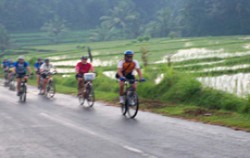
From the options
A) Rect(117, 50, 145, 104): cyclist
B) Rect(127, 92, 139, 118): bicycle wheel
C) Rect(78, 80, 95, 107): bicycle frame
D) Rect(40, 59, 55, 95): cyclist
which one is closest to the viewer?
Rect(127, 92, 139, 118): bicycle wheel

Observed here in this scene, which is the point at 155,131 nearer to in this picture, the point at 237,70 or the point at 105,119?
the point at 105,119

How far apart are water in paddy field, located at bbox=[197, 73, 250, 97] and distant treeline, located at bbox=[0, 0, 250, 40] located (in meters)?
54.6

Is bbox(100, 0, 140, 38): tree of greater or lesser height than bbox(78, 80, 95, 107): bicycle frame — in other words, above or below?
above

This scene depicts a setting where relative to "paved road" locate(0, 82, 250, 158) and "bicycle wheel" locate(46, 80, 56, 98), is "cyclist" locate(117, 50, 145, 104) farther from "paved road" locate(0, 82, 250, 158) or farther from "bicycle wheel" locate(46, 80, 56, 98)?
"bicycle wheel" locate(46, 80, 56, 98)

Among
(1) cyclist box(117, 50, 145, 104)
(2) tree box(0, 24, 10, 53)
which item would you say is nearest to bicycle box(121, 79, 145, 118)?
(1) cyclist box(117, 50, 145, 104)

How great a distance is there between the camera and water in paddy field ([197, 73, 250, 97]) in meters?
14.3

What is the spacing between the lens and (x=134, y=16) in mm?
91812

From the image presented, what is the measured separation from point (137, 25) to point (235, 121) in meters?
83.2

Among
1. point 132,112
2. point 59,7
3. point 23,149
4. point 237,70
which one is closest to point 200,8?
point 59,7

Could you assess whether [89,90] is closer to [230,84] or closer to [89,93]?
[89,93]

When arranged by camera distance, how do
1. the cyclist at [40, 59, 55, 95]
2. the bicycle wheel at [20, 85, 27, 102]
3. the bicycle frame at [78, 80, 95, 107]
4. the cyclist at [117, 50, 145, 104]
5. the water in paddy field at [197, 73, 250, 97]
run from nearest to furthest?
the cyclist at [117, 50, 145, 104]
the water in paddy field at [197, 73, 250, 97]
the bicycle frame at [78, 80, 95, 107]
the bicycle wheel at [20, 85, 27, 102]
the cyclist at [40, 59, 55, 95]

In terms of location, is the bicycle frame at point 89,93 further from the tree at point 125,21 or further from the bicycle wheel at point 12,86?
the tree at point 125,21

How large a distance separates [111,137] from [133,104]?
3393 mm

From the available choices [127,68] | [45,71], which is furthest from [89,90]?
[45,71]
